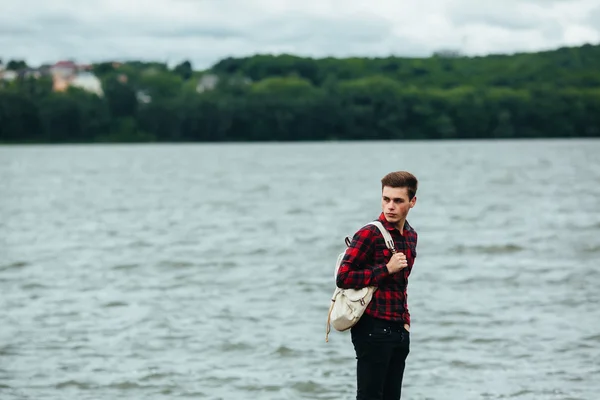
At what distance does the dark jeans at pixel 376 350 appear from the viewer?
7.48 metres

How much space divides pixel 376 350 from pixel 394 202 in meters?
1.04

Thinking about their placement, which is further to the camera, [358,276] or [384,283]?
[384,283]

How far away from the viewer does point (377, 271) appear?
24.1 ft

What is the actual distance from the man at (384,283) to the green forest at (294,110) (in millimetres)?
159549

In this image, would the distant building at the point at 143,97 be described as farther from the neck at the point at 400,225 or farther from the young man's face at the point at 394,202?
the young man's face at the point at 394,202

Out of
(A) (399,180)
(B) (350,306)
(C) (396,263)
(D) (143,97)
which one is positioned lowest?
(B) (350,306)

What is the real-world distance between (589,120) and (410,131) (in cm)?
2956

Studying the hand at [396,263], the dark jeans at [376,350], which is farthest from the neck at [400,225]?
the dark jeans at [376,350]

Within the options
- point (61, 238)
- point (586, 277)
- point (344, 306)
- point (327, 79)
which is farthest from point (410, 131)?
point (344, 306)

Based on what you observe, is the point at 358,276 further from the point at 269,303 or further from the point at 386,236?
the point at 269,303

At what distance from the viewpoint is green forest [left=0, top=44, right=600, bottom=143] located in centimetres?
17100

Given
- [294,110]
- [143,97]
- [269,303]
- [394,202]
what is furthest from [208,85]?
[394,202]

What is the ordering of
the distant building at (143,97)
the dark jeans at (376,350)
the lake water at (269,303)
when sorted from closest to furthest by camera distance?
the dark jeans at (376,350) → the lake water at (269,303) → the distant building at (143,97)

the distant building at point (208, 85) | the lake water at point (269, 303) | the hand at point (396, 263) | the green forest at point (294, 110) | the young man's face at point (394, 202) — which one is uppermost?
the distant building at point (208, 85)
